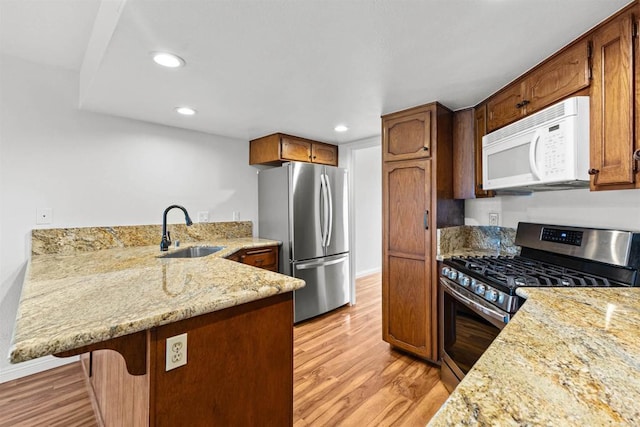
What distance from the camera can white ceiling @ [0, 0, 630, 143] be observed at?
1226mm

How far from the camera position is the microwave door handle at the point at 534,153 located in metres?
1.57

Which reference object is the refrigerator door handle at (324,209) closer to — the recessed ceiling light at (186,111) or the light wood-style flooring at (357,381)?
the light wood-style flooring at (357,381)

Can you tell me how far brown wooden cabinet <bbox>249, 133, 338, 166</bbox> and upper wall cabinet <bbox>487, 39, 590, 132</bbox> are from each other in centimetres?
195

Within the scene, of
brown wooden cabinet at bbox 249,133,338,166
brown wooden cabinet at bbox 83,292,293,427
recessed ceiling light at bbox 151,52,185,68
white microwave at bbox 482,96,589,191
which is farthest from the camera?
brown wooden cabinet at bbox 249,133,338,166

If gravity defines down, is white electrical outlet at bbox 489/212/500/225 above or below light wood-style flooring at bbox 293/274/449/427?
above

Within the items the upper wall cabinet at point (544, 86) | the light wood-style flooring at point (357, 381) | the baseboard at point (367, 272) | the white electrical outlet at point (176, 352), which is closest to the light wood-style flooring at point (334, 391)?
the light wood-style flooring at point (357, 381)

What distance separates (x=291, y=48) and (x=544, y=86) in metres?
1.41

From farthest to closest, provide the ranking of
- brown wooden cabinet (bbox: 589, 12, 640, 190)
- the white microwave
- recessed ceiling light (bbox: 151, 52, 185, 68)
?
recessed ceiling light (bbox: 151, 52, 185, 68), the white microwave, brown wooden cabinet (bbox: 589, 12, 640, 190)

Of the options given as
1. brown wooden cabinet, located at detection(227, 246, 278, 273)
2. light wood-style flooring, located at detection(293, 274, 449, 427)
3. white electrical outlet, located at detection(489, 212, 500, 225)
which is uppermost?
white electrical outlet, located at detection(489, 212, 500, 225)

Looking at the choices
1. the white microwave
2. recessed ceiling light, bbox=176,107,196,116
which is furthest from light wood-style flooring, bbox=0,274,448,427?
recessed ceiling light, bbox=176,107,196,116

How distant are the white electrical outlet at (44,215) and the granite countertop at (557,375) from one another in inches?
117

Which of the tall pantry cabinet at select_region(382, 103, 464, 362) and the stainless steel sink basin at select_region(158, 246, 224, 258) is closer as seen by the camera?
the tall pantry cabinet at select_region(382, 103, 464, 362)

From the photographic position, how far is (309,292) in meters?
3.19

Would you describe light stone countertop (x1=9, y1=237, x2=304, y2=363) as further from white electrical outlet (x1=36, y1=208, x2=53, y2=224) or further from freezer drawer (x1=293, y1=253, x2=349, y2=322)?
freezer drawer (x1=293, y1=253, x2=349, y2=322)
